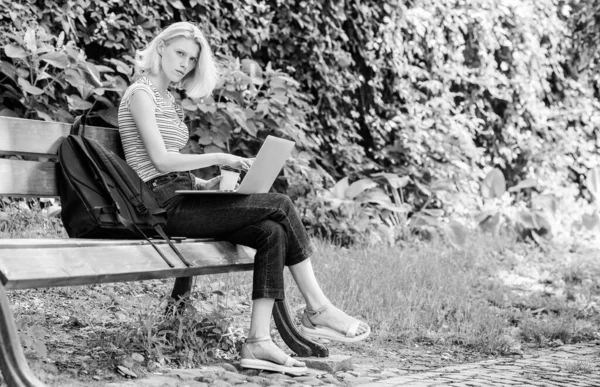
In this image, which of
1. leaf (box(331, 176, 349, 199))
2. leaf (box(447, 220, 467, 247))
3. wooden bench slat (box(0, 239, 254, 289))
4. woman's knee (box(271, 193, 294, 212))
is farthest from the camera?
leaf (box(447, 220, 467, 247))

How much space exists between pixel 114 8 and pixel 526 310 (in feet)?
10.7

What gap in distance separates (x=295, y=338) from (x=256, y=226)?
0.58m

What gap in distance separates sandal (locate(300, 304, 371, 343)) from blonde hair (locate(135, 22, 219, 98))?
3.71ft

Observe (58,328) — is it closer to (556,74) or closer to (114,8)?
(114,8)

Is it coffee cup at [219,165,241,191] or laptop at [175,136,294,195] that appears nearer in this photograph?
laptop at [175,136,294,195]

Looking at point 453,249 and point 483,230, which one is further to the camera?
point 483,230

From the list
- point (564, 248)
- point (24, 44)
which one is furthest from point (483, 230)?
point (24, 44)

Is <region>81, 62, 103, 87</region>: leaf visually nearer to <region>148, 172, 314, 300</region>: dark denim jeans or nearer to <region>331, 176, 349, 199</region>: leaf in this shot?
<region>148, 172, 314, 300</region>: dark denim jeans

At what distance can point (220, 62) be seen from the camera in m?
5.62

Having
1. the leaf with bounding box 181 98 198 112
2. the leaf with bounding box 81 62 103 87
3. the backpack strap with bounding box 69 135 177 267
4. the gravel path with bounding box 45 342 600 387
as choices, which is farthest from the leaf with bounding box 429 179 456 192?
the backpack strap with bounding box 69 135 177 267

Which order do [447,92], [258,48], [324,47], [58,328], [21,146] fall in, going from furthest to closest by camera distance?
[447,92] < [324,47] < [258,48] < [58,328] < [21,146]

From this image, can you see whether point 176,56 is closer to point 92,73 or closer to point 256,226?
point 256,226

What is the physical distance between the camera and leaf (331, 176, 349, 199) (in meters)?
6.44

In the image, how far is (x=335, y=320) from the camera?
3340 millimetres
